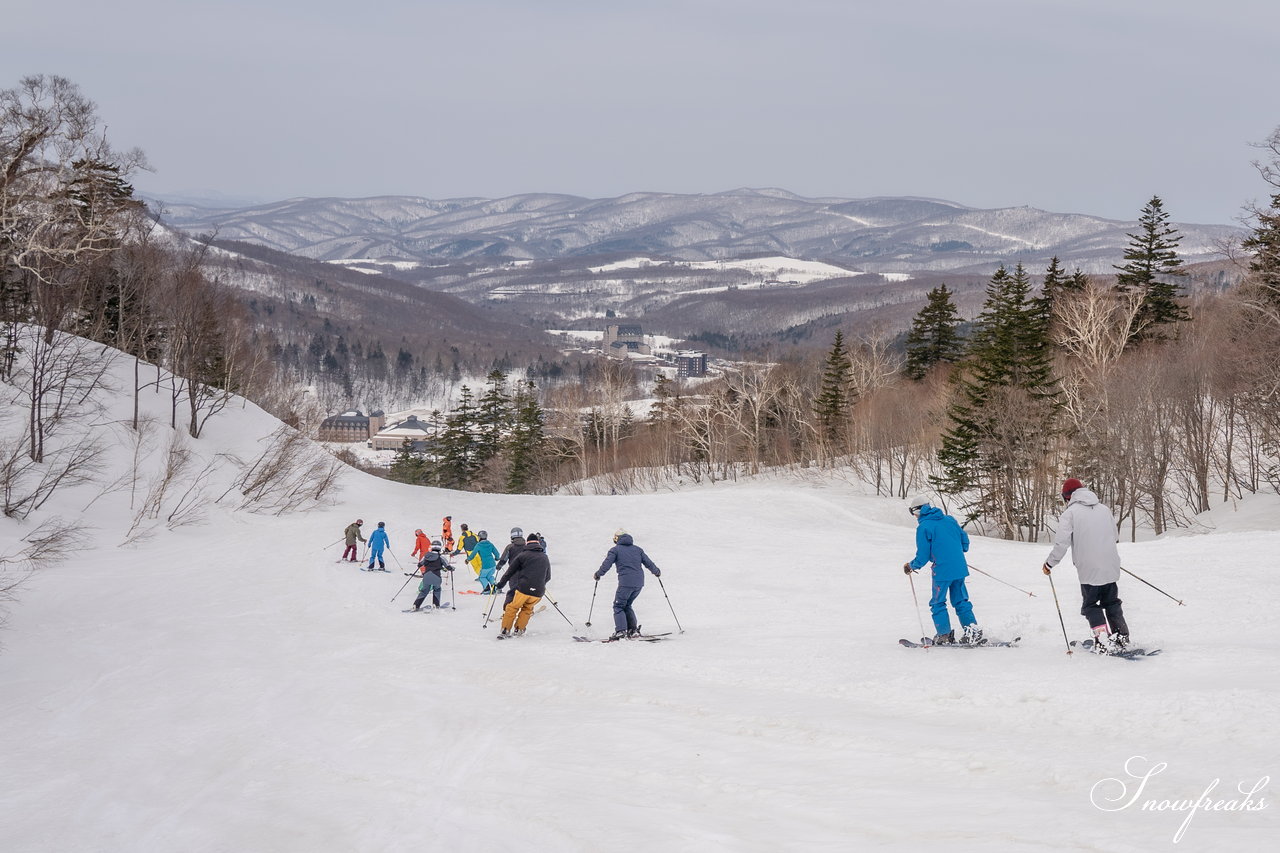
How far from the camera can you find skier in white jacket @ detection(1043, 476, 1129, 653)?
9633 mm

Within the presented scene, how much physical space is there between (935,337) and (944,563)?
184ft

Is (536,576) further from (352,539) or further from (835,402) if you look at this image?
(835,402)

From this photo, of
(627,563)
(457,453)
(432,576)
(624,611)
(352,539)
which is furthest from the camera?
(457,453)

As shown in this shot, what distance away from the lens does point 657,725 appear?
29.5 ft

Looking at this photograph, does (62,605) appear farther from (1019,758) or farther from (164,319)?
(164,319)

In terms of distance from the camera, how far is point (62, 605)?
18.8 meters

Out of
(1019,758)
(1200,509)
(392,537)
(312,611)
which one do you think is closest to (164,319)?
(392,537)

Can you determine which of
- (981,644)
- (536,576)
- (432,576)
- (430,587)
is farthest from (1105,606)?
(430,587)

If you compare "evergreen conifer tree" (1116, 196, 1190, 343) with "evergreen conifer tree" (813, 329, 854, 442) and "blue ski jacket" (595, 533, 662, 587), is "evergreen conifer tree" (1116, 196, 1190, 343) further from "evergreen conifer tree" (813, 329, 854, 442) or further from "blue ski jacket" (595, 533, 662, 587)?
"blue ski jacket" (595, 533, 662, 587)

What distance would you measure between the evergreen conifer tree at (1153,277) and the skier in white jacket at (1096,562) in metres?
47.6

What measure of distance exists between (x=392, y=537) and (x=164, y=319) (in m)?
23.7

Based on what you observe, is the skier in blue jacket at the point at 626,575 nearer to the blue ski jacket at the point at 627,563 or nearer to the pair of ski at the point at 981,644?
the blue ski jacket at the point at 627,563

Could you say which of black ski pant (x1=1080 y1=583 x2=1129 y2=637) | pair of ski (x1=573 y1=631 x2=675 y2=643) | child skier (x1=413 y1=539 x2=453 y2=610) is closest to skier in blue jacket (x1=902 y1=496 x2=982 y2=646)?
black ski pant (x1=1080 y1=583 x2=1129 y2=637)

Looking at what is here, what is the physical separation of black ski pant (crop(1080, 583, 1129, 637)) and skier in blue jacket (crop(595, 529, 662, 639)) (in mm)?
6112
